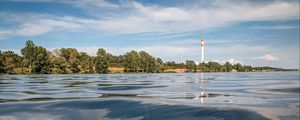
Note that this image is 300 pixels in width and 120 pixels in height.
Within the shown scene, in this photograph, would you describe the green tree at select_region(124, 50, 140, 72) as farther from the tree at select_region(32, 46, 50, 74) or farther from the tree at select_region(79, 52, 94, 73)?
the tree at select_region(32, 46, 50, 74)

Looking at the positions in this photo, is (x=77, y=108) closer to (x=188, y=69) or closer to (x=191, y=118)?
(x=191, y=118)

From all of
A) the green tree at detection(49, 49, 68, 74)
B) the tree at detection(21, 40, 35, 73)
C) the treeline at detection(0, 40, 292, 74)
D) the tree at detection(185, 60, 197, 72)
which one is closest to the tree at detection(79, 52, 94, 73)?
the treeline at detection(0, 40, 292, 74)

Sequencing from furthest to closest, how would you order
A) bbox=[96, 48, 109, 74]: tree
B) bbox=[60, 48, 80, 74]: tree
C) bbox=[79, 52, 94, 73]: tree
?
bbox=[96, 48, 109, 74]: tree → bbox=[79, 52, 94, 73]: tree → bbox=[60, 48, 80, 74]: tree

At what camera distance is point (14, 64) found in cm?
11494

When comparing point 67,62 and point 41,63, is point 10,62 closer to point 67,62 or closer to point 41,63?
point 41,63

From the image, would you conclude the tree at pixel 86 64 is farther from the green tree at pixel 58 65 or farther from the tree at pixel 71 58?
the green tree at pixel 58 65

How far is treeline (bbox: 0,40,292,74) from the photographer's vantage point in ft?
380

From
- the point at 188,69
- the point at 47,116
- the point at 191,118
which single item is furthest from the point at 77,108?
the point at 188,69

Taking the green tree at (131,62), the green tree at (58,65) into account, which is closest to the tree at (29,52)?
the green tree at (58,65)

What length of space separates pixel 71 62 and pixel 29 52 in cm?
1737

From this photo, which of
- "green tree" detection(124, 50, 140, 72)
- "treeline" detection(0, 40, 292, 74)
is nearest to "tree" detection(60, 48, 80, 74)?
"treeline" detection(0, 40, 292, 74)

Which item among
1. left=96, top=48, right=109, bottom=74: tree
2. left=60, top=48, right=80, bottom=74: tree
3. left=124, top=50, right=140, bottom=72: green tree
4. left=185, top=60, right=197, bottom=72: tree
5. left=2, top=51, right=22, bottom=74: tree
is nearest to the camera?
left=2, top=51, right=22, bottom=74: tree

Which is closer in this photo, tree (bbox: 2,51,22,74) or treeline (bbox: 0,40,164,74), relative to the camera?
tree (bbox: 2,51,22,74)

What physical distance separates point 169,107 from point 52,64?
119 m
